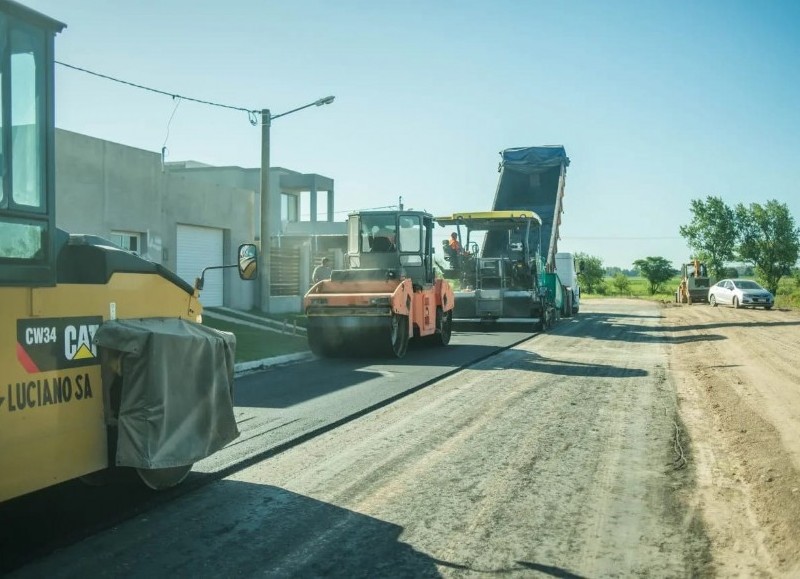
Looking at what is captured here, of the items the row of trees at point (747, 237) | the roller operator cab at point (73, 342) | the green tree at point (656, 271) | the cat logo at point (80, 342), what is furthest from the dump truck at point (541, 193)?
the green tree at point (656, 271)

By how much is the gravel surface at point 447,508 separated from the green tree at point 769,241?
6470cm

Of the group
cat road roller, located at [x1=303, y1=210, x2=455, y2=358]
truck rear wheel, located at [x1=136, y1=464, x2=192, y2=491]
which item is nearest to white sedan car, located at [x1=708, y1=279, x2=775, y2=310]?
cat road roller, located at [x1=303, y1=210, x2=455, y2=358]

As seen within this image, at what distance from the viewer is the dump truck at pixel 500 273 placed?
2364 centimetres


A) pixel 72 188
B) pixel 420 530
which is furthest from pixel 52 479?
pixel 72 188

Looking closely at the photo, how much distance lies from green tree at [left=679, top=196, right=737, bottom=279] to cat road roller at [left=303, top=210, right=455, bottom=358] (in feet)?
190

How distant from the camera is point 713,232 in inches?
2746

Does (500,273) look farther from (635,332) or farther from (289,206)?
(289,206)

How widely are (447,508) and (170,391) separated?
2139mm

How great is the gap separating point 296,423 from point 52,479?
4.16 meters

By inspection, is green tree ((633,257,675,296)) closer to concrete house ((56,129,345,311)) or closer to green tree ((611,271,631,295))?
green tree ((611,271,631,295))

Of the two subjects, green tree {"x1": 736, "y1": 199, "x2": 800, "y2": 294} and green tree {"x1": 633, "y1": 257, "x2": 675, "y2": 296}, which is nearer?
green tree {"x1": 736, "y1": 199, "x2": 800, "y2": 294}

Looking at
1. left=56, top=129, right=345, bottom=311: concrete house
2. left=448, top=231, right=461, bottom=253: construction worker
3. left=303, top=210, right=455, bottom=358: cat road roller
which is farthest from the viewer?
left=448, top=231, right=461, bottom=253: construction worker

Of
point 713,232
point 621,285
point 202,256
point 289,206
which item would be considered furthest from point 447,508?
point 621,285

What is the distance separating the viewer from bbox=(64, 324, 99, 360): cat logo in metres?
4.89
